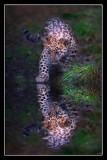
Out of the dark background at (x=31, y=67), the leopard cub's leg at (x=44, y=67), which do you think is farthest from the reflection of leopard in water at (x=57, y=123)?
the leopard cub's leg at (x=44, y=67)

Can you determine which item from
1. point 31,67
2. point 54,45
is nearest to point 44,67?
point 31,67

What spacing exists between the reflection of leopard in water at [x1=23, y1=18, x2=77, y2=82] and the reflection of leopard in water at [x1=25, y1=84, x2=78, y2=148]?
447mm

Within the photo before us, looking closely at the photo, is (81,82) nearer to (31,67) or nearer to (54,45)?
(54,45)

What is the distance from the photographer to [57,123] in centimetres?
480

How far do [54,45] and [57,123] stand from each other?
1.22 meters

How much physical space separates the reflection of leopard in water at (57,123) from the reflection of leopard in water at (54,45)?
45 centimetres

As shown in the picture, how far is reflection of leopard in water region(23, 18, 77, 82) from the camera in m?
5.45

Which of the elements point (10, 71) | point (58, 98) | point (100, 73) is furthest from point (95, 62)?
point (10, 71)

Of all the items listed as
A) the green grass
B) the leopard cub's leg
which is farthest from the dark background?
the green grass

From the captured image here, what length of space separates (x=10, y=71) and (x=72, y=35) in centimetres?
85

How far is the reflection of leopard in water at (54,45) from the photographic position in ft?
17.9

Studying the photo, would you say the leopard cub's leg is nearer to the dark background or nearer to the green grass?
the dark background

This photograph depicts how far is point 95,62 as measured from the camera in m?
5.33

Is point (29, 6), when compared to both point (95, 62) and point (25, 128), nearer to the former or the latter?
point (95, 62)
